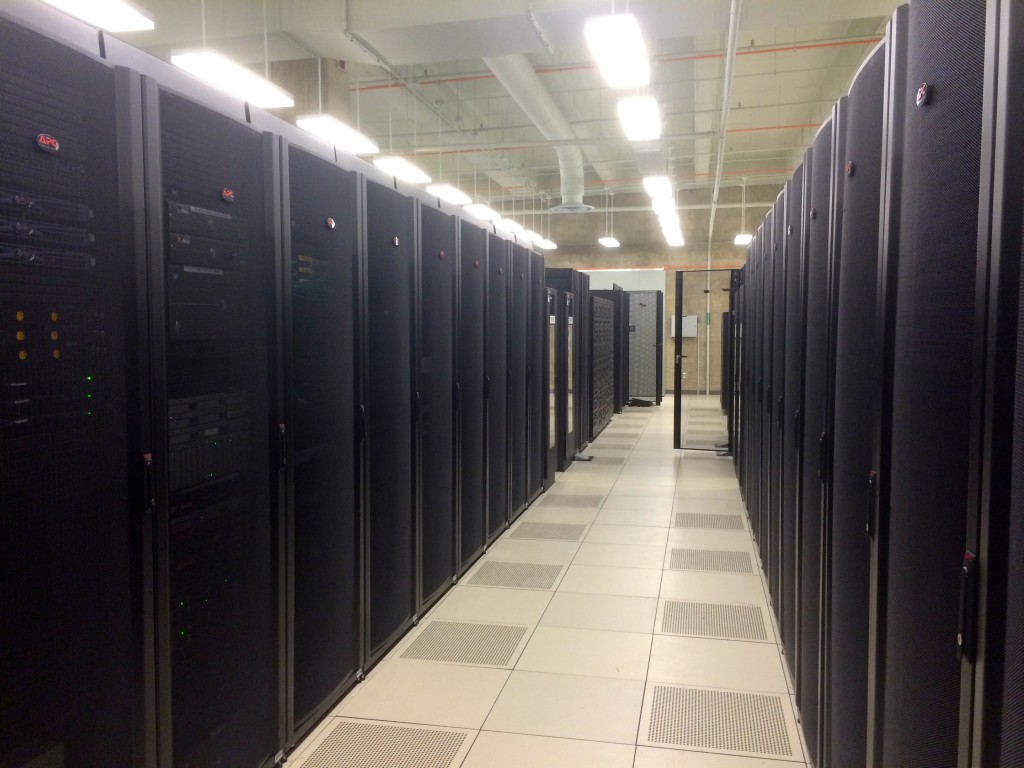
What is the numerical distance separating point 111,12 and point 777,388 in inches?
154

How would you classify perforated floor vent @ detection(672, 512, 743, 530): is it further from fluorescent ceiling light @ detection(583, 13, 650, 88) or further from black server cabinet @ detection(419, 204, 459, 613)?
fluorescent ceiling light @ detection(583, 13, 650, 88)

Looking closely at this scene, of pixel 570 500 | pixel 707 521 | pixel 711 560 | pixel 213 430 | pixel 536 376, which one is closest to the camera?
pixel 213 430

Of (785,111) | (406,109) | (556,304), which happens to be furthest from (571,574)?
(785,111)

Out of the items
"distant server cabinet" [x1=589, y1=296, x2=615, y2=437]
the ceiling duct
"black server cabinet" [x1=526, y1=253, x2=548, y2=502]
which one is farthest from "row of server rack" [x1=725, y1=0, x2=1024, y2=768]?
"distant server cabinet" [x1=589, y1=296, x2=615, y2=437]

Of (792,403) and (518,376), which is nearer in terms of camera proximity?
(792,403)

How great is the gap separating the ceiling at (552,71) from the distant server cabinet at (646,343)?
6.88ft

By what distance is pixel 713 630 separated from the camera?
349 centimetres

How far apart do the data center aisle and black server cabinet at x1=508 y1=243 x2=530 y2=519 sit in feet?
1.24

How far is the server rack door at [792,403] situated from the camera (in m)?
2.62

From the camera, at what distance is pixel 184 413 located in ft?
5.97

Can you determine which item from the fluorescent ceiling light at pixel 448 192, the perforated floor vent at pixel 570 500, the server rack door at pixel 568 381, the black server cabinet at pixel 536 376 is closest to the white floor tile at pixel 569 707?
the black server cabinet at pixel 536 376

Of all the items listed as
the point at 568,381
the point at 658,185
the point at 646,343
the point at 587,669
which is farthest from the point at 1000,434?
the point at 646,343

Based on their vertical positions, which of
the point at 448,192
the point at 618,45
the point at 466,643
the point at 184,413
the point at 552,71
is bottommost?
the point at 466,643

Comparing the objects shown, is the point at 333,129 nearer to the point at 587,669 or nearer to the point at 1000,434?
the point at 587,669
